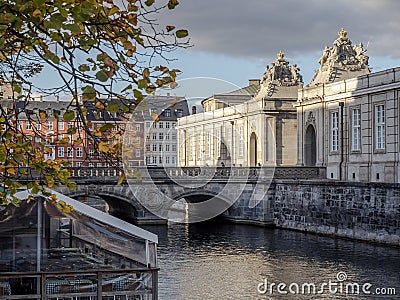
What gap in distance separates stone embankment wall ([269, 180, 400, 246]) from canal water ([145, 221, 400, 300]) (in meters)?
0.69

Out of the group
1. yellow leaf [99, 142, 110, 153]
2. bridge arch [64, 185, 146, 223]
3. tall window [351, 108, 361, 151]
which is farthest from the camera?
bridge arch [64, 185, 146, 223]

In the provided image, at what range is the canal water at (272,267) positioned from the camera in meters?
22.7

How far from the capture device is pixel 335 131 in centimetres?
4469

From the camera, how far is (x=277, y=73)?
54594mm

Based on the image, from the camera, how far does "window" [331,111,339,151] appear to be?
44281 mm

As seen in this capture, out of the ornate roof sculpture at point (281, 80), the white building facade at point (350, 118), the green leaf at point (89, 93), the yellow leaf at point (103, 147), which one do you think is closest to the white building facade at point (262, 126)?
the ornate roof sculpture at point (281, 80)

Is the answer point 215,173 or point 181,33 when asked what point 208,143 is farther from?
point 181,33

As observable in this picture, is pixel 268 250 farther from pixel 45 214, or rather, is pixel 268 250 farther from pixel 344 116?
pixel 45 214

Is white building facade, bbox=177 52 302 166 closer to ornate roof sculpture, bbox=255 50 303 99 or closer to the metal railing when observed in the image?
ornate roof sculpture, bbox=255 50 303 99

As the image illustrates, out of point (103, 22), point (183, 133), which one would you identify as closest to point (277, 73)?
point (183, 133)

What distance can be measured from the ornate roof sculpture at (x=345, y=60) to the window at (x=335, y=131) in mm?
2425

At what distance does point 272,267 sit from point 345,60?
21878mm

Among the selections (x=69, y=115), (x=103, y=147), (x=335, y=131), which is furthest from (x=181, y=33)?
(x=335, y=131)

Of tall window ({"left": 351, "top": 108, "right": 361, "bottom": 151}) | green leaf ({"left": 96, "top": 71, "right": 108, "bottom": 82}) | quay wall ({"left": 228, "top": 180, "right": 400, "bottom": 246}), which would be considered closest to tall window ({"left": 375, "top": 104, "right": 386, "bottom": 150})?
tall window ({"left": 351, "top": 108, "right": 361, "bottom": 151})
